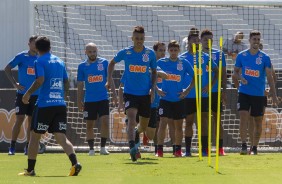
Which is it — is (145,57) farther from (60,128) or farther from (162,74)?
(60,128)

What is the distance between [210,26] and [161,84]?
173 inches

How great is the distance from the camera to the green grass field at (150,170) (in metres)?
12.1

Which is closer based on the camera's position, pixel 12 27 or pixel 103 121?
pixel 103 121

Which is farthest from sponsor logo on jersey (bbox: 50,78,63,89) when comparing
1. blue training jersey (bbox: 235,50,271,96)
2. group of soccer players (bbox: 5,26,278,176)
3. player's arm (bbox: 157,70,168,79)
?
blue training jersey (bbox: 235,50,271,96)

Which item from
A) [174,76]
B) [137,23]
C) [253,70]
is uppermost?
[137,23]

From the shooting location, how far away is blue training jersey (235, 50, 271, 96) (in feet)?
59.0

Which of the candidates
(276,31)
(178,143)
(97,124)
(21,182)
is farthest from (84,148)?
(21,182)

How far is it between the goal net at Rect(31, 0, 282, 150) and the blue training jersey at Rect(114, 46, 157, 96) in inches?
170

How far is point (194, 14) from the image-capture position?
72.3ft

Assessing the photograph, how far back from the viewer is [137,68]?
1595cm

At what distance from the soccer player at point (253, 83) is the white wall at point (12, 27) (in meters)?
12.7

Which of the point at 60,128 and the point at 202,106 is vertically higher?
the point at 202,106

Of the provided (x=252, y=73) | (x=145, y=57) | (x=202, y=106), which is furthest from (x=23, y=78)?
(x=252, y=73)

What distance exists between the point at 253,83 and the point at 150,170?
5.07m
